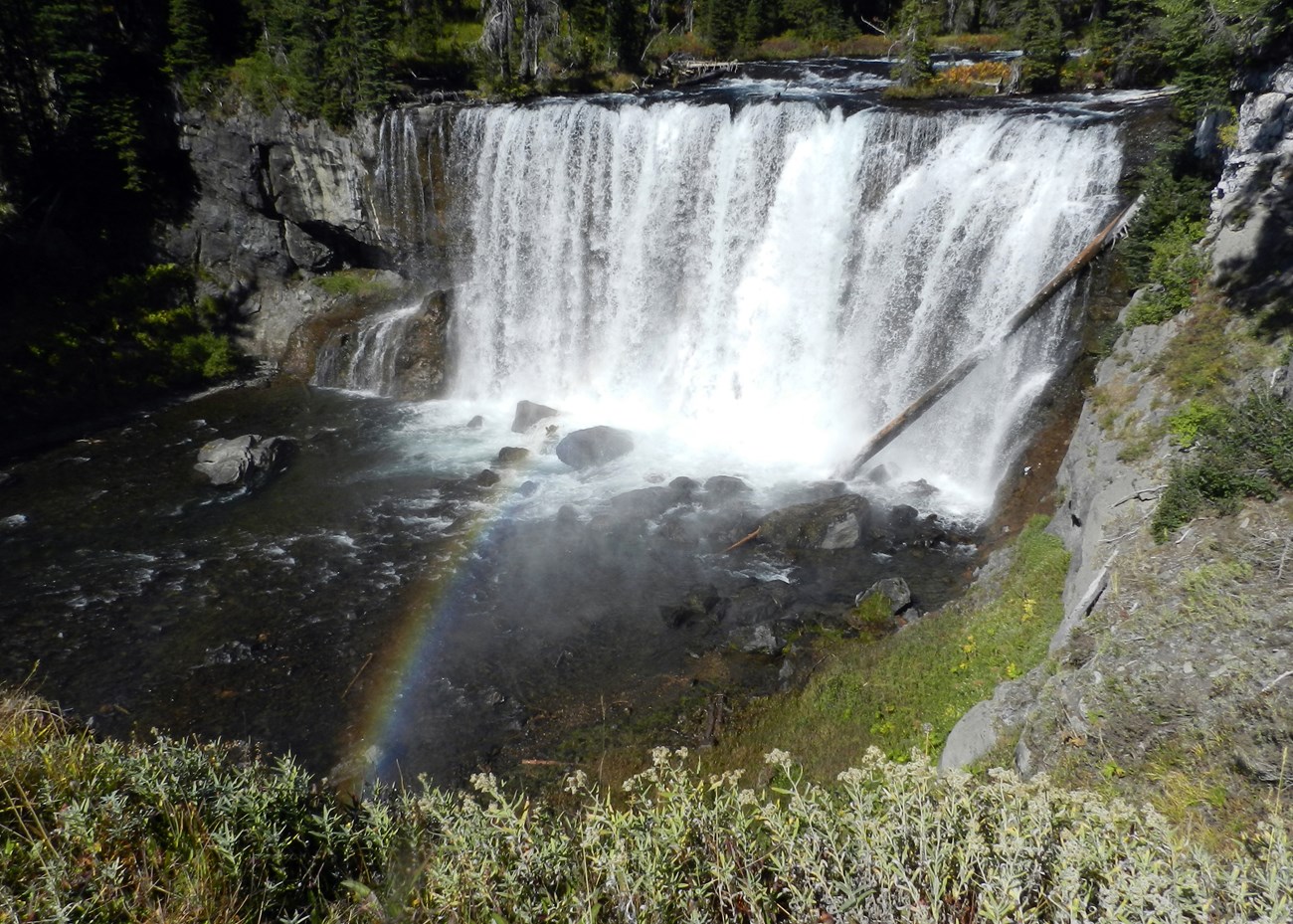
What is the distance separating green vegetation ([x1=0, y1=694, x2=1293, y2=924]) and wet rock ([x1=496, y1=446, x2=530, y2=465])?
58.6ft

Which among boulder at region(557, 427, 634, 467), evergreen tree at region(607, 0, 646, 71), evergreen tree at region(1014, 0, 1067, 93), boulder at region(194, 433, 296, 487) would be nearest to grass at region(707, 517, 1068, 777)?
boulder at region(557, 427, 634, 467)

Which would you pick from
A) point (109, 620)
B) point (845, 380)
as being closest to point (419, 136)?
point (845, 380)

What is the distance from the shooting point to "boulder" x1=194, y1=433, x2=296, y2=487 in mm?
20969

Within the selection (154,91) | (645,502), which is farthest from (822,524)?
(154,91)

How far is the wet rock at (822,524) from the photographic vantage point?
56.4ft

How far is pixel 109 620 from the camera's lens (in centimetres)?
1525

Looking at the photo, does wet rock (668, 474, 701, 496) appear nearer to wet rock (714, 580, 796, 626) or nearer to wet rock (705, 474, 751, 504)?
wet rock (705, 474, 751, 504)

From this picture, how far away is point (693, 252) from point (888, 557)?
485 inches

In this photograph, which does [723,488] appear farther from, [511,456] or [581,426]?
[581,426]

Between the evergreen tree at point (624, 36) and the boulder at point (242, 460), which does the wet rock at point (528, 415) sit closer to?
the boulder at point (242, 460)

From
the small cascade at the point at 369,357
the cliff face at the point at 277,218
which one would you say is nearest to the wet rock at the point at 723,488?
the small cascade at the point at 369,357

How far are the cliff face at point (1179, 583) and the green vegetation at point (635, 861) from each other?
9.46 ft

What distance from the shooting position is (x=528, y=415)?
25.4 metres

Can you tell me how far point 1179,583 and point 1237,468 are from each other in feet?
6.34
